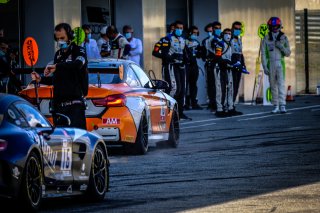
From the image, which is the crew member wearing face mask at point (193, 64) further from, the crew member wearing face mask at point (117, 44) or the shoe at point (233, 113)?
the crew member wearing face mask at point (117, 44)

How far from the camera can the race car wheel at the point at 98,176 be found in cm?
1233

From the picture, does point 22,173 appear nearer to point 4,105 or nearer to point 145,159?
point 4,105

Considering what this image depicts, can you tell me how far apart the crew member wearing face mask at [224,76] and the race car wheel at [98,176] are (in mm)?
17730

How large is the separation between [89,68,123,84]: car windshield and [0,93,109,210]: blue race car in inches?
243

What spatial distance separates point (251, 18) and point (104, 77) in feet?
69.4

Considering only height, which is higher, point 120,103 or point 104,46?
point 104,46

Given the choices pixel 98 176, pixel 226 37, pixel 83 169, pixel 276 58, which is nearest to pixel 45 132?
pixel 83 169

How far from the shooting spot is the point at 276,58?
31.5 meters

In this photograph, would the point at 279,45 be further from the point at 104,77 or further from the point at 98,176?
the point at 98,176

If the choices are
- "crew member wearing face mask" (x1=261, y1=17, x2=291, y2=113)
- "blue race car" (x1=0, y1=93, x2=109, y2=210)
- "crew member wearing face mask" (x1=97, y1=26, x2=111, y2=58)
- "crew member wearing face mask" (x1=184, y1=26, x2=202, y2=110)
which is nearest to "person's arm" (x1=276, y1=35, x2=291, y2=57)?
"crew member wearing face mask" (x1=261, y1=17, x2=291, y2=113)

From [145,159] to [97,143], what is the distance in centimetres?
561

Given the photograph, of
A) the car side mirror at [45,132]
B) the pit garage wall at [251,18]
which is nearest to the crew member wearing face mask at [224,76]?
the pit garage wall at [251,18]

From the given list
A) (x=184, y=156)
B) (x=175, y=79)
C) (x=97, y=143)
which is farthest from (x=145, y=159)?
(x=175, y=79)

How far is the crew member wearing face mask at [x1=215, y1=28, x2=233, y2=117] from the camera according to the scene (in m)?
30.6
